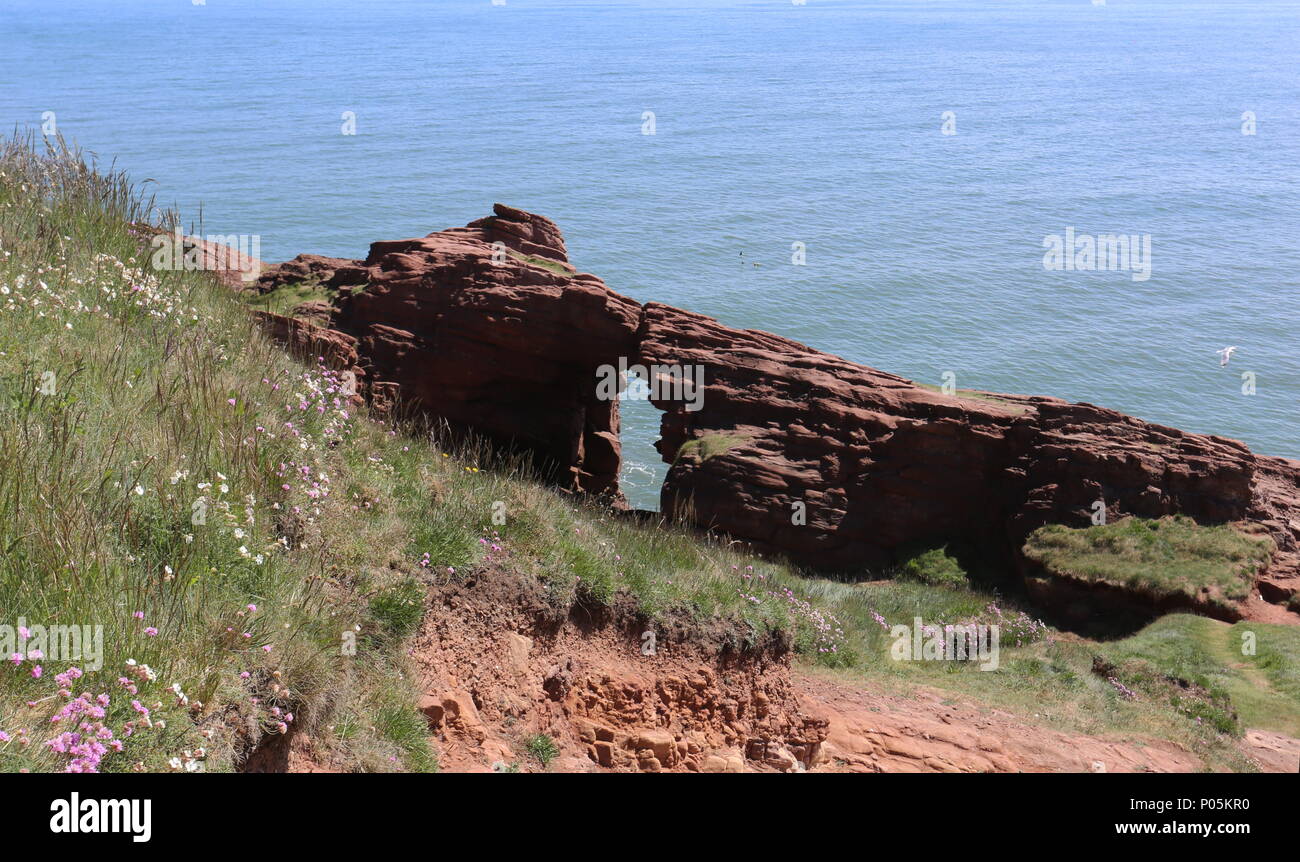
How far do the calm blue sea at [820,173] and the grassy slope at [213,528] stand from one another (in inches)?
988

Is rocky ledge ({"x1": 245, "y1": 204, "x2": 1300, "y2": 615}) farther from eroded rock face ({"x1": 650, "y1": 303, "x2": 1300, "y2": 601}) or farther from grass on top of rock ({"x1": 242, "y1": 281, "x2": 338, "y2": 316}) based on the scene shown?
grass on top of rock ({"x1": 242, "y1": 281, "x2": 338, "y2": 316})

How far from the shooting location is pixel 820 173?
8356cm

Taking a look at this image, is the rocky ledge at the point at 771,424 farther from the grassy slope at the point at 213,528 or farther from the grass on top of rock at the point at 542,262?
the grassy slope at the point at 213,528

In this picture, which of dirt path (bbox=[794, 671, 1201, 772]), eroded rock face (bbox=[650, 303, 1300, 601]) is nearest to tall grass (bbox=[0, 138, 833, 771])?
dirt path (bbox=[794, 671, 1201, 772])

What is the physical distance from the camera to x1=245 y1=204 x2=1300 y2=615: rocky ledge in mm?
19172

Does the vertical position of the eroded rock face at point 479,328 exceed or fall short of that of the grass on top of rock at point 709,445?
it exceeds it

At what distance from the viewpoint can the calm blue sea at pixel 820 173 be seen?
2137 inches

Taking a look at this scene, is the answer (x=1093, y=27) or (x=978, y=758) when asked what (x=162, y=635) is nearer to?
(x=978, y=758)

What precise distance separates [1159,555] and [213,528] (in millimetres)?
17213

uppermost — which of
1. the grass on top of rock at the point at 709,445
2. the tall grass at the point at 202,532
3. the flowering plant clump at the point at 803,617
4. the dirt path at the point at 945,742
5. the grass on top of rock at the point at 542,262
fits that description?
the grass on top of rock at the point at 542,262

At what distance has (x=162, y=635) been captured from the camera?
15.3 ft

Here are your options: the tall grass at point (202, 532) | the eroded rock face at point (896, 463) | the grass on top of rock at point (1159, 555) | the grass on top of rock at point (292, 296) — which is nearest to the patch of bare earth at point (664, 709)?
the tall grass at point (202, 532)

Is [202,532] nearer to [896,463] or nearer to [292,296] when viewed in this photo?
[292,296]

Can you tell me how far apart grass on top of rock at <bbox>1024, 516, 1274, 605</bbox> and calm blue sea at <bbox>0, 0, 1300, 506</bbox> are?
700 inches
